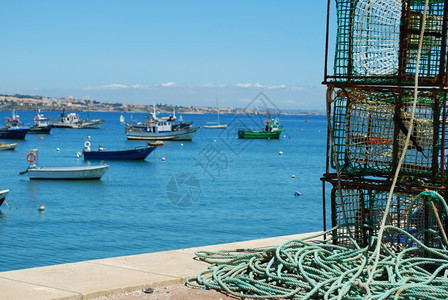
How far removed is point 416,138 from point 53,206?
78.9 ft

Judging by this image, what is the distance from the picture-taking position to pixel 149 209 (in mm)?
27969

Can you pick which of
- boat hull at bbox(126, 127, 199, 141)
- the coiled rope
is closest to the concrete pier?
the coiled rope

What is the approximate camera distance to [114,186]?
36656mm

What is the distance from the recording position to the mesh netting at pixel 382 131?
6.68 metres

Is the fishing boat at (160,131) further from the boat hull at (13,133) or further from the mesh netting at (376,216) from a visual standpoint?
the mesh netting at (376,216)

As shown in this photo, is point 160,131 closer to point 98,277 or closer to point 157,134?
point 157,134

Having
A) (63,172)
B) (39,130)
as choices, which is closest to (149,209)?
(63,172)

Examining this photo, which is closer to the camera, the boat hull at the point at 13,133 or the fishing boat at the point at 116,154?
the fishing boat at the point at 116,154

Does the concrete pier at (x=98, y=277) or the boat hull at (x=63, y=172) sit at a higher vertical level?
the concrete pier at (x=98, y=277)

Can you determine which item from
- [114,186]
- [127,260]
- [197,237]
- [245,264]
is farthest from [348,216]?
[114,186]

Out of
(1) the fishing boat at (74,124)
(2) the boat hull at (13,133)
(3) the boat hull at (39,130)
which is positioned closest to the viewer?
(2) the boat hull at (13,133)

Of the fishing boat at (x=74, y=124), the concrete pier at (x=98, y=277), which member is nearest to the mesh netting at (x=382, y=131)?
the concrete pier at (x=98, y=277)

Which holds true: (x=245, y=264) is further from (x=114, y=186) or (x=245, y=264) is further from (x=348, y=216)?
(x=114, y=186)

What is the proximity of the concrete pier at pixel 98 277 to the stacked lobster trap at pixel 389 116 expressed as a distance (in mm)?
1749
